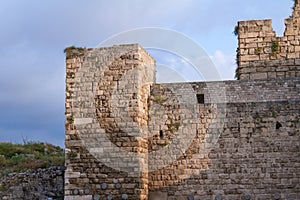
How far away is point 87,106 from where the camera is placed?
11773mm

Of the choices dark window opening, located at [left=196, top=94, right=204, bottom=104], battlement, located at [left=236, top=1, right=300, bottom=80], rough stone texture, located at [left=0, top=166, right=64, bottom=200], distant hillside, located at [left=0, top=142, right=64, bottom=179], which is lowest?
rough stone texture, located at [left=0, top=166, right=64, bottom=200]

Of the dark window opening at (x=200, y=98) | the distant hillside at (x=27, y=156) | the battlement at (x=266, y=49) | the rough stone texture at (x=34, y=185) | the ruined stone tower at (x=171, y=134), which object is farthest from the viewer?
the distant hillside at (x=27, y=156)

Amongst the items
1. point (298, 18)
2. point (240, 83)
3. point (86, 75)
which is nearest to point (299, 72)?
point (298, 18)

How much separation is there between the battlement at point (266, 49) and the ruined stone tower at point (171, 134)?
8.18ft

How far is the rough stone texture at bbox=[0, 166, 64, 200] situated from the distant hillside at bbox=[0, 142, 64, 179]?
87 centimetres

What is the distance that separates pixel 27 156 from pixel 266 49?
844cm

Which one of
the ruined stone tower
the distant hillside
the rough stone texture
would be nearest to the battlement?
the ruined stone tower

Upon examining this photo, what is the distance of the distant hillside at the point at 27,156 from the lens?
14.4 metres

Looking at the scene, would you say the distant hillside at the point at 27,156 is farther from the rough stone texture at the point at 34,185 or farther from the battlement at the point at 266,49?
the battlement at the point at 266,49

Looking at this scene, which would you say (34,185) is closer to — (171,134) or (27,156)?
(171,134)

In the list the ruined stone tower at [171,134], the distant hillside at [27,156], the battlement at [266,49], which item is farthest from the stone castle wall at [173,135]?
the distant hillside at [27,156]

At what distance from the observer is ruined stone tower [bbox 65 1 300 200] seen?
37.4ft

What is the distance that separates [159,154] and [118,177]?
1.15m

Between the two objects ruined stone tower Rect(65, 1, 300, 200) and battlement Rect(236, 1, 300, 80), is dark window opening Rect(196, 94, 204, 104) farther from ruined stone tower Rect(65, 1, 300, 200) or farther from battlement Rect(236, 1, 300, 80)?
battlement Rect(236, 1, 300, 80)
